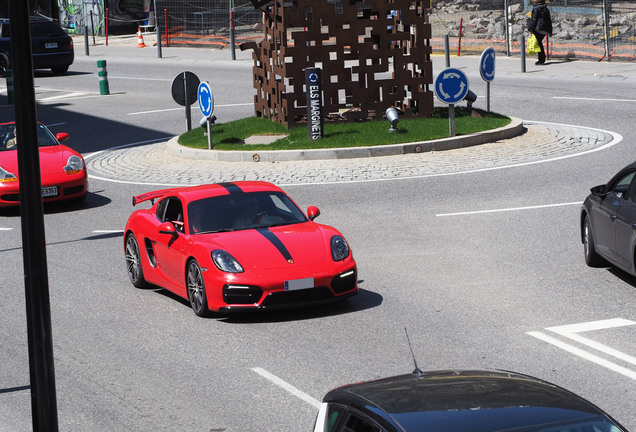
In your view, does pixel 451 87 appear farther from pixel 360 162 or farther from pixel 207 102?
pixel 207 102

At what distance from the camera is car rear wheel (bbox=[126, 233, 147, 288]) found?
12.4 metres

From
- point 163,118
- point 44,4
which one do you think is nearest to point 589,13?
point 163,118

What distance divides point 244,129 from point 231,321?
12411 millimetres

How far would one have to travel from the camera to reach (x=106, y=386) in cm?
878

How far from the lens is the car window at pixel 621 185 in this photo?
12.0 metres

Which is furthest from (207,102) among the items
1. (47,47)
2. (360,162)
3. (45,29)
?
(45,29)


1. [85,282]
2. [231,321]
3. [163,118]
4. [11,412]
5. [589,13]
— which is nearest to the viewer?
[11,412]

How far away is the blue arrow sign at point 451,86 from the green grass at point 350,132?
0.79 m

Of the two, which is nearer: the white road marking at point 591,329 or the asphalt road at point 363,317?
the asphalt road at point 363,317

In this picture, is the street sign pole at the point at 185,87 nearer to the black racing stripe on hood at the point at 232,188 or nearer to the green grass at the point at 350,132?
the green grass at the point at 350,132

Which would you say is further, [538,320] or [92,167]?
[92,167]

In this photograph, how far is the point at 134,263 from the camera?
1252cm

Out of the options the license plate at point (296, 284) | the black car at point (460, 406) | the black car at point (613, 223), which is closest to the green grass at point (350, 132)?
the black car at point (613, 223)

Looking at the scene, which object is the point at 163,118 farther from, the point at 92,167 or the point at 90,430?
the point at 90,430
